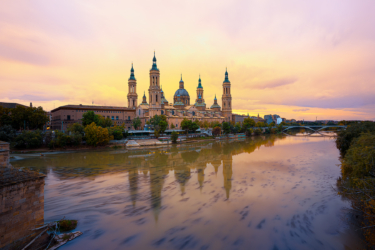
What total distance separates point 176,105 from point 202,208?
2473 inches

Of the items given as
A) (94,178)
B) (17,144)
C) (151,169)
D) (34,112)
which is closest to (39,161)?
(17,144)

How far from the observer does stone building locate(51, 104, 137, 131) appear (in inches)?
1908

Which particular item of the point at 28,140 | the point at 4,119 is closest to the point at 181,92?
the point at 4,119

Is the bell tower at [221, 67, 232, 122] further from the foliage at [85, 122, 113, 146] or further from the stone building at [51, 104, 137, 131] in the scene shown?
the foliage at [85, 122, 113, 146]

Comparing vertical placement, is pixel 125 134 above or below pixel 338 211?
above

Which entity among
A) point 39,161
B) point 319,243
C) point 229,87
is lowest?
point 319,243

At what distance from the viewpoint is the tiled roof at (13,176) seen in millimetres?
6398

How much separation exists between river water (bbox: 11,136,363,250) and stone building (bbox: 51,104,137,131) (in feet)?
110

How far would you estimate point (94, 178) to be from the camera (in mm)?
16734

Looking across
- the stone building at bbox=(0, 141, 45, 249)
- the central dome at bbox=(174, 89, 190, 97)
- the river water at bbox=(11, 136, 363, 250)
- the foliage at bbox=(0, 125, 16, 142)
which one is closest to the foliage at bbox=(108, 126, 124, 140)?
the foliage at bbox=(0, 125, 16, 142)

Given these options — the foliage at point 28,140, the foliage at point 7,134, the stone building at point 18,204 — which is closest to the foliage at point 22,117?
the foliage at point 7,134

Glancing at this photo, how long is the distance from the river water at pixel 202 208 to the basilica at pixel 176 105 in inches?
1653

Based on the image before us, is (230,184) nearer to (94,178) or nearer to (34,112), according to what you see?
(94,178)

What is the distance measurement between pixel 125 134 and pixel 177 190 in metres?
28.4
